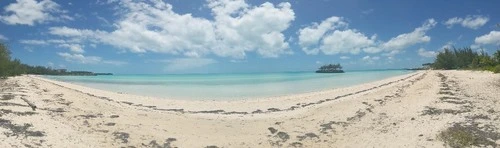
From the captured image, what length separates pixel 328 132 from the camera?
14016 millimetres

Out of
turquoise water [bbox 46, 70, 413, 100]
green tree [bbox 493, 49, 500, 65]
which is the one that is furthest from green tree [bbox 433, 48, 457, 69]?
green tree [bbox 493, 49, 500, 65]

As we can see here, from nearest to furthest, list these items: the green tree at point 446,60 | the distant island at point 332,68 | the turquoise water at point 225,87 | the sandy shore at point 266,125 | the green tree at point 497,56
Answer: the sandy shore at point 266,125, the turquoise water at point 225,87, the green tree at point 497,56, the green tree at point 446,60, the distant island at point 332,68

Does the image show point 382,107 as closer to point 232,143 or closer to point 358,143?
point 358,143

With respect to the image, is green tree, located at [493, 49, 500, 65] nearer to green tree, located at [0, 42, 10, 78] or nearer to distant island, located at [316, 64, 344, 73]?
green tree, located at [0, 42, 10, 78]

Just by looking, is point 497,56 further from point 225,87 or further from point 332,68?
point 332,68

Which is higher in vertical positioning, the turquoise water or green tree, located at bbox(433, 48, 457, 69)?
green tree, located at bbox(433, 48, 457, 69)

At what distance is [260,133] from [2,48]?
36.7 metres

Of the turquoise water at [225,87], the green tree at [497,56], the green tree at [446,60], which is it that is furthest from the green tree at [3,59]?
the green tree at [446,60]

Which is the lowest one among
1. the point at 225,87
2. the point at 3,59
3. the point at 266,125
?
the point at 266,125

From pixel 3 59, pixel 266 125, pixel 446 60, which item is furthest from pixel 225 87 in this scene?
pixel 446 60

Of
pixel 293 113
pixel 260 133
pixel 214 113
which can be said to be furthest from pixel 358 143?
pixel 214 113

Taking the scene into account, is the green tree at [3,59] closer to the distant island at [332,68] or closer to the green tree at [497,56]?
the green tree at [497,56]

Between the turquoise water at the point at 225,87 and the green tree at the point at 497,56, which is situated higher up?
the green tree at the point at 497,56

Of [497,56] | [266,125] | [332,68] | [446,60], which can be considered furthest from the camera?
[332,68]
